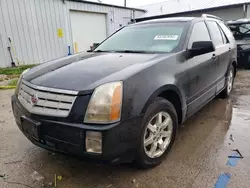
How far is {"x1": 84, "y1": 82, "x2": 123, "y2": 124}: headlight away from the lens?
5.42 ft

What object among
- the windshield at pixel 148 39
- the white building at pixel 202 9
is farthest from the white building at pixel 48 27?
the windshield at pixel 148 39

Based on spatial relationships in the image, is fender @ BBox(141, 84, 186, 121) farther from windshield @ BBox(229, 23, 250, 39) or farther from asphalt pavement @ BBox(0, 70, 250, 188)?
windshield @ BBox(229, 23, 250, 39)

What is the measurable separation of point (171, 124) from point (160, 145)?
0.86 ft

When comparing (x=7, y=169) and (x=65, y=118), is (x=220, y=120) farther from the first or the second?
(x=7, y=169)

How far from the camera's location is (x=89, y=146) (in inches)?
65.9

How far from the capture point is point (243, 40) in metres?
7.38

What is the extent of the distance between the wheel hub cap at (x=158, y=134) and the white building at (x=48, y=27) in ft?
29.9

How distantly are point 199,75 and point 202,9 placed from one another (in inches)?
559

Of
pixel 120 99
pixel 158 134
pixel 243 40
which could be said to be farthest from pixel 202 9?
pixel 120 99

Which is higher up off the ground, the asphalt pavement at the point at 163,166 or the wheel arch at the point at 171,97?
the wheel arch at the point at 171,97

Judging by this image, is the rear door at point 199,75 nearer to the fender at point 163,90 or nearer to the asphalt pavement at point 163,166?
the fender at point 163,90

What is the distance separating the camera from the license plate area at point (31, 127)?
5.92ft

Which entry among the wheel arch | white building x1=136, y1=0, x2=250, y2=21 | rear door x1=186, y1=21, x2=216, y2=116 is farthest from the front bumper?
white building x1=136, y1=0, x2=250, y2=21

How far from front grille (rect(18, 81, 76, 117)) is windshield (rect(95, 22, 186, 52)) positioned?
131 cm
